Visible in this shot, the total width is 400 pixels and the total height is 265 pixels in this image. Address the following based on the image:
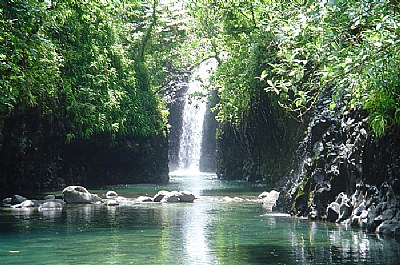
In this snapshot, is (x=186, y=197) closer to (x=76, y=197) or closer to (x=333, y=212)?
(x=76, y=197)

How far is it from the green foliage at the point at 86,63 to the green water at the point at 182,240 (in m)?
3.05

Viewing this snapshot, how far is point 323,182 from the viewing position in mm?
13141

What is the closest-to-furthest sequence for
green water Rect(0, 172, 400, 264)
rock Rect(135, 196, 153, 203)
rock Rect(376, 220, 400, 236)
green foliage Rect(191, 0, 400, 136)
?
green foliage Rect(191, 0, 400, 136), green water Rect(0, 172, 400, 264), rock Rect(376, 220, 400, 236), rock Rect(135, 196, 153, 203)

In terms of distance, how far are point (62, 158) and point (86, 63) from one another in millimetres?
4324

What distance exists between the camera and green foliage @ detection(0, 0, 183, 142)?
44.4ft

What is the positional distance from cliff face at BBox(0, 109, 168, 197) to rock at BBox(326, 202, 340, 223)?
1008 cm

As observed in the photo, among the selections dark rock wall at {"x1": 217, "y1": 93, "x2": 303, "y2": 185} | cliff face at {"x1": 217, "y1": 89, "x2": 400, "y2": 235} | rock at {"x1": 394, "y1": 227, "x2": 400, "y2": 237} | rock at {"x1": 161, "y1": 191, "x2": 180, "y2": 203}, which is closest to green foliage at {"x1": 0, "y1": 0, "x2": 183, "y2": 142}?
rock at {"x1": 161, "y1": 191, "x2": 180, "y2": 203}

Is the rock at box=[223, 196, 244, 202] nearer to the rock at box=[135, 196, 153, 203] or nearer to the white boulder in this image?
the rock at box=[135, 196, 153, 203]

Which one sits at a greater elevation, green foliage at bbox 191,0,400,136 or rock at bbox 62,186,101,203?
green foliage at bbox 191,0,400,136

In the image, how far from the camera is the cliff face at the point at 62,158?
71.8ft

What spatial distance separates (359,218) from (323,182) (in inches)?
63.7

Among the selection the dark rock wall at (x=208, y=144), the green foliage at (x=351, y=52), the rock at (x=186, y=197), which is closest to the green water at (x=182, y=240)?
the green foliage at (x=351, y=52)

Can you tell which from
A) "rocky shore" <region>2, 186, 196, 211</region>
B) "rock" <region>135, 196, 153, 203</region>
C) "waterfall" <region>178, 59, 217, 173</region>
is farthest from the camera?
"waterfall" <region>178, 59, 217, 173</region>

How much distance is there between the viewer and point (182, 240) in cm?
1033
